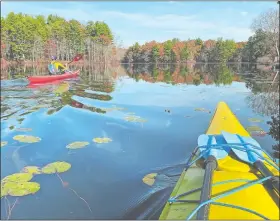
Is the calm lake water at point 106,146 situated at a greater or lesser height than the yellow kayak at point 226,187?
lesser

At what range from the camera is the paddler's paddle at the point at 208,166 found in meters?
1.63

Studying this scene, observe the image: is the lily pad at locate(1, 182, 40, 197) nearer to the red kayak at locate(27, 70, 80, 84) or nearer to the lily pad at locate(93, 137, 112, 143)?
the lily pad at locate(93, 137, 112, 143)

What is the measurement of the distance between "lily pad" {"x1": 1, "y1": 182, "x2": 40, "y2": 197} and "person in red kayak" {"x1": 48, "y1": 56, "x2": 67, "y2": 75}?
9957 millimetres

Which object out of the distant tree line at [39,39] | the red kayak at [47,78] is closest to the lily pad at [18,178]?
the red kayak at [47,78]

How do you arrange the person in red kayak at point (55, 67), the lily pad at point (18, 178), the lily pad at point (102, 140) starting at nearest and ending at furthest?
the lily pad at point (18, 178) → the lily pad at point (102, 140) → the person in red kayak at point (55, 67)

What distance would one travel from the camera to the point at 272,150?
427 centimetres

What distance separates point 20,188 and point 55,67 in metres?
10.3

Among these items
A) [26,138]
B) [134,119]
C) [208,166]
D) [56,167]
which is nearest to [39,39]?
[134,119]

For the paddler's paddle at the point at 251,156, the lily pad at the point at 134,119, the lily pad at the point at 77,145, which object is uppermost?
the paddler's paddle at the point at 251,156

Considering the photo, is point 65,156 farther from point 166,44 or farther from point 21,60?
point 166,44

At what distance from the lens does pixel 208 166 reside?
2283 mm

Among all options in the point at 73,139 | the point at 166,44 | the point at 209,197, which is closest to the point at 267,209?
the point at 209,197

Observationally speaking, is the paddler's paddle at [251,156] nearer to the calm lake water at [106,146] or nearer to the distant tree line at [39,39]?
the calm lake water at [106,146]

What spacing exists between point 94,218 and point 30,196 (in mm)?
782
